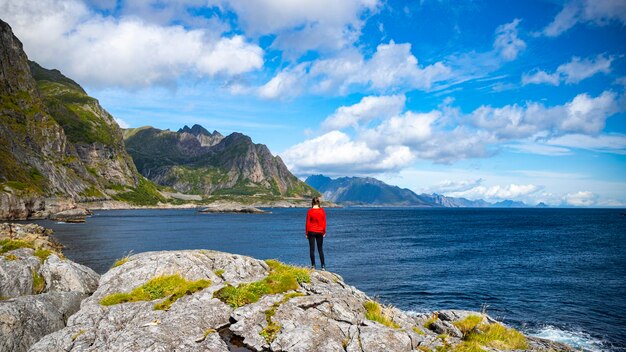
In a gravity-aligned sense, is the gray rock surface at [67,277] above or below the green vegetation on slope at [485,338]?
above

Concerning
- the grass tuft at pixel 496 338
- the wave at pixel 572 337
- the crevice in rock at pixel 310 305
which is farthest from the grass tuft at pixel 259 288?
the wave at pixel 572 337

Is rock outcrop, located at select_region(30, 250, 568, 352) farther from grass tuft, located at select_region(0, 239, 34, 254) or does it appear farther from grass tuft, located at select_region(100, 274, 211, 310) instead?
grass tuft, located at select_region(0, 239, 34, 254)

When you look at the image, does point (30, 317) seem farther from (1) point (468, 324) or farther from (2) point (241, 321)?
(1) point (468, 324)

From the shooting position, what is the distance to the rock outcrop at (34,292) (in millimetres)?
14617

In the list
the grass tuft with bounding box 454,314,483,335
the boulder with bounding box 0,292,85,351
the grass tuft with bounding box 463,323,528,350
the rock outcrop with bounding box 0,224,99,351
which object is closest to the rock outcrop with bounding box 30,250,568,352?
the grass tuft with bounding box 454,314,483,335

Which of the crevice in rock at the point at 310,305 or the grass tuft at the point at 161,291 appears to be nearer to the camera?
the crevice in rock at the point at 310,305

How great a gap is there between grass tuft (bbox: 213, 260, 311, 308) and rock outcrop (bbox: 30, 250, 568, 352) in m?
0.04

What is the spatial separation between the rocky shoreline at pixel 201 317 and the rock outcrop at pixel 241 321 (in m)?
0.04

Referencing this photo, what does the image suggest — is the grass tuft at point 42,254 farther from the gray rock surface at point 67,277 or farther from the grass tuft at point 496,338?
the grass tuft at point 496,338

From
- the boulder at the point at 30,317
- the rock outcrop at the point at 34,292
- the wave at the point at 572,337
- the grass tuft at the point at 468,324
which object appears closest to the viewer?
the boulder at the point at 30,317

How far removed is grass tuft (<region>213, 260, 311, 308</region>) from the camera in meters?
14.9

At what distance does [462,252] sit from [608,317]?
4531 centimetres

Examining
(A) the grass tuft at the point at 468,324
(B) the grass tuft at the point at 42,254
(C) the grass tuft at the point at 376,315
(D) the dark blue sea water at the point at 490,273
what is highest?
(B) the grass tuft at the point at 42,254

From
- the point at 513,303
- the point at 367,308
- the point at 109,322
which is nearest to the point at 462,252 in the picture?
the point at 513,303
